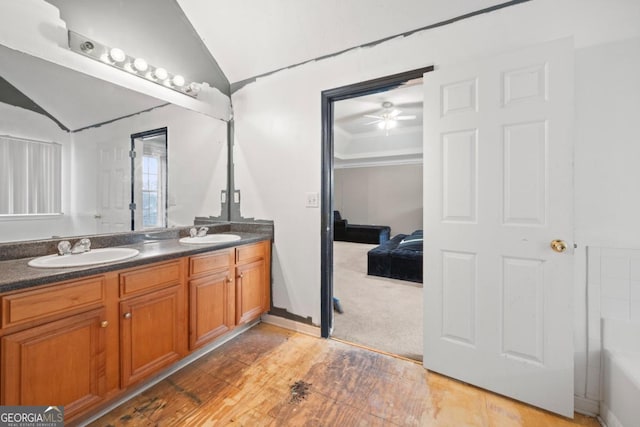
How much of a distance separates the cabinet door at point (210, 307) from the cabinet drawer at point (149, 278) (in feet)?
0.46

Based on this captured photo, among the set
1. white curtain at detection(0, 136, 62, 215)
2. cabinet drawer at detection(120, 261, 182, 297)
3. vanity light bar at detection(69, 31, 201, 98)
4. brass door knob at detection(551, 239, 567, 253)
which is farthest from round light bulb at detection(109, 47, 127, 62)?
brass door knob at detection(551, 239, 567, 253)

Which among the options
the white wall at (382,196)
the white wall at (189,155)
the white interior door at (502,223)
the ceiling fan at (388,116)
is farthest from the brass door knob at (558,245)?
the white wall at (382,196)

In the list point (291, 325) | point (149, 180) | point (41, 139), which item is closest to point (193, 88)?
point (149, 180)

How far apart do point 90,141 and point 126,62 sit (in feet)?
1.98

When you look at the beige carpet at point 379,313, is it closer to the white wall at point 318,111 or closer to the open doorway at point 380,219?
the open doorway at point 380,219

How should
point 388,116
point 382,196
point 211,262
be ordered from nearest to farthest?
point 211,262
point 388,116
point 382,196

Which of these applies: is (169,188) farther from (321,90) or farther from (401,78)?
(401,78)

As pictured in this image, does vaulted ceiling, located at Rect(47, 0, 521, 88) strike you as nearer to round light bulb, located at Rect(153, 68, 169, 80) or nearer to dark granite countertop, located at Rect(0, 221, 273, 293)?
round light bulb, located at Rect(153, 68, 169, 80)

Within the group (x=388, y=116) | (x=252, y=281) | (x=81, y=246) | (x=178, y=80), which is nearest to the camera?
(x=81, y=246)

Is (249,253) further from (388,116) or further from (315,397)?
(388,116)

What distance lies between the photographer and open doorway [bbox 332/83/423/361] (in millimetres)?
2387

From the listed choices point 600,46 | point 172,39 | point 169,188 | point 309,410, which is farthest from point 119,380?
point 600,46

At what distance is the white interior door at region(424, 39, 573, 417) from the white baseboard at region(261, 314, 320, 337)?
893mm

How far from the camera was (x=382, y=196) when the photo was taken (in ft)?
24.6
